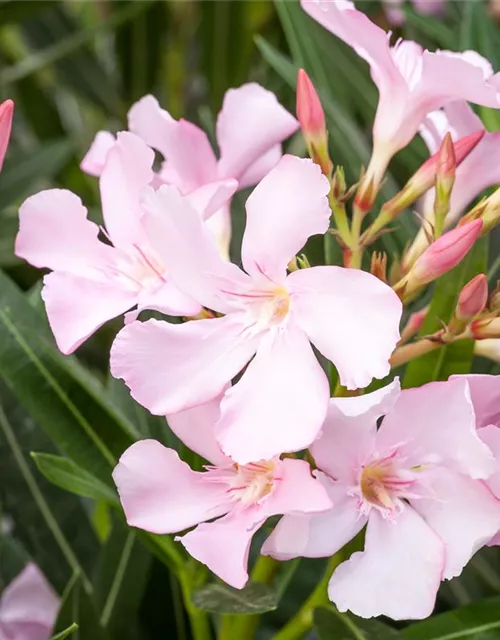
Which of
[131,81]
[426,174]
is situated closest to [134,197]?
[426,174]

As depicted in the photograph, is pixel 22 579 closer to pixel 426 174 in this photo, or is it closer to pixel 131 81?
pixel 426 174

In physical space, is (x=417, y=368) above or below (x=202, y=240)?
below

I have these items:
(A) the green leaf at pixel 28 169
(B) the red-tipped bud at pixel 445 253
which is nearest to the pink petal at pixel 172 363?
(B) the red-tipped bud at pixel 445 253

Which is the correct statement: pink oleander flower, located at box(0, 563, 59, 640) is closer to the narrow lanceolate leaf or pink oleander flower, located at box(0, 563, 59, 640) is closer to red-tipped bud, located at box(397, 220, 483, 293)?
the narrow lanceolate leaf

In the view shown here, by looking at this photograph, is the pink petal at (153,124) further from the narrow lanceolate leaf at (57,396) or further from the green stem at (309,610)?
the green stem at (309,610)

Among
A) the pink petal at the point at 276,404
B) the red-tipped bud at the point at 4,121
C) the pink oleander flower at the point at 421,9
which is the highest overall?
the red-tipped bud at the point at 4,121

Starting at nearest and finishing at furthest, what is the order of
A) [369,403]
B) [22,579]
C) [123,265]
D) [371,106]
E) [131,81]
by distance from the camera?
[369,403] < [123,265] < [22,579] < [371,106] < [131,81]

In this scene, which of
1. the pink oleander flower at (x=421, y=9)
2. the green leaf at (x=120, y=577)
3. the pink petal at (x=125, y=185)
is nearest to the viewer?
the pink petal at (x=125, y=185)

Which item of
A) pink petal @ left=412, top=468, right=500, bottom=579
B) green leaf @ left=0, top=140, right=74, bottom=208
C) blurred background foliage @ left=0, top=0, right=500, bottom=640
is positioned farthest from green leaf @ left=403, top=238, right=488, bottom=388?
green leaf @ left=0, top=140, right=74, bottom=208
